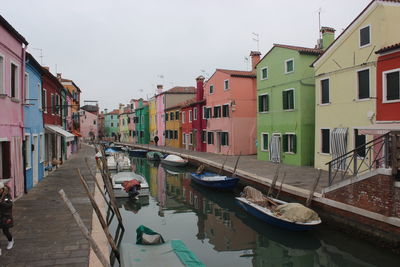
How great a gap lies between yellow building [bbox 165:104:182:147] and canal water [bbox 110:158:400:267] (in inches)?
975

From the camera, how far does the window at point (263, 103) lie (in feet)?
79.3

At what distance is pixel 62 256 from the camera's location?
22.3 feet

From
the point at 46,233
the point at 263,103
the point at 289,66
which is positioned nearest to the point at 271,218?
the point at 46,233

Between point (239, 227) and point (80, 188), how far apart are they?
23.0 ft

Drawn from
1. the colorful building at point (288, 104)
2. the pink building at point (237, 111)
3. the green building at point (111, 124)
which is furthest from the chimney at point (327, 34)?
the green building at point (111, 124)

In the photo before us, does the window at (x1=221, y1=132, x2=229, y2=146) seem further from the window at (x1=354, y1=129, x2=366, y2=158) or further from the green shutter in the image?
the window at (x1=354, y1=129, x2=366, y2=158)

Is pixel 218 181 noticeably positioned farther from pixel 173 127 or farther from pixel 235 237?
pixel 173 127

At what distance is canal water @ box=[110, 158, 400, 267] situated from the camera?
938 centimetres

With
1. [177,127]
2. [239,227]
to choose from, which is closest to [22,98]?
[239,227]

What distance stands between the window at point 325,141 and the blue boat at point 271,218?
6.29 metres

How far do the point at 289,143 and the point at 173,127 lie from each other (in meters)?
24.4

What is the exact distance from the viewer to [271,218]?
11.6 m

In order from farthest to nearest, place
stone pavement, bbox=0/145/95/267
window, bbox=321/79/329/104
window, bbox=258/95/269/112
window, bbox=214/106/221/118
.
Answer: window, bbox=214/106/221/118
window, bbox=258/95/269/112
window, bbox=321/79/329/104
stone pavement, bbox=0/145/95/267

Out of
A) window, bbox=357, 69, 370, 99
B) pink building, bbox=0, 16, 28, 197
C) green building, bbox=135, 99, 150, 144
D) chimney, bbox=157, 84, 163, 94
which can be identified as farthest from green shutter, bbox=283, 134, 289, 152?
green building, bbox=135, 99, 150, 144
